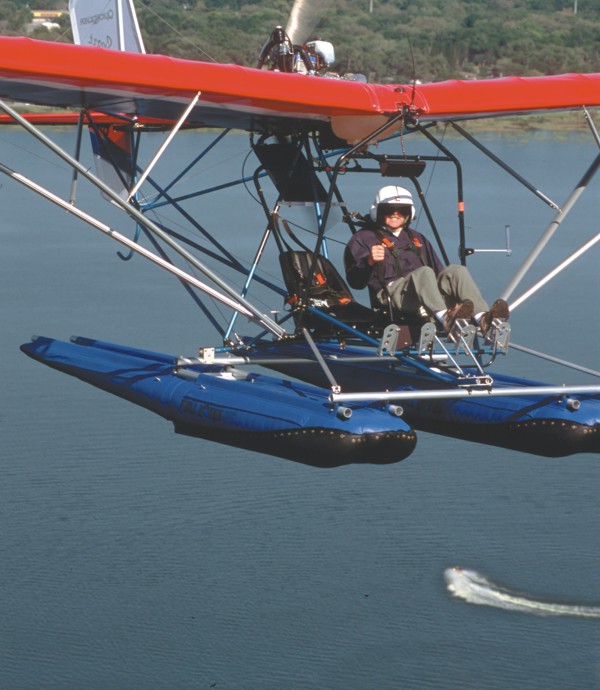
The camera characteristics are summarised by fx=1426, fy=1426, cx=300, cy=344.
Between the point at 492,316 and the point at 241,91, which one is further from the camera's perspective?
the point at 241,91

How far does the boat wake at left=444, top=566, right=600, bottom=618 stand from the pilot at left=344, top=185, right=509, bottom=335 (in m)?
3.36

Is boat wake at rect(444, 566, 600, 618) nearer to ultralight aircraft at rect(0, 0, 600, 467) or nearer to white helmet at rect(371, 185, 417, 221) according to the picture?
ultralight aircraft at rect(0, 0, 600, 467)

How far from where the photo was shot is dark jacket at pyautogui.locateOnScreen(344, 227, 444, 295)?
9758 millimetres

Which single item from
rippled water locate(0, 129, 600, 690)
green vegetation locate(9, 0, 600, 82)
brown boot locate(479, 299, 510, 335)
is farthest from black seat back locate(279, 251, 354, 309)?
green vegetation locate(9, 0, 600, 82)

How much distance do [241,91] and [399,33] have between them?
1315 inches

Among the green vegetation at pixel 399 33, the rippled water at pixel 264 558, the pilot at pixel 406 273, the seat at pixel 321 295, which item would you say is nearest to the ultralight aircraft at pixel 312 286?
the seat at pixel 321 295

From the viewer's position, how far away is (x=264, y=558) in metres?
12.5

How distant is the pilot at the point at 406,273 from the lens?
9.43 m

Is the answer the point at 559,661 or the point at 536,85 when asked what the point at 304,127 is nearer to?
the point at 536,85

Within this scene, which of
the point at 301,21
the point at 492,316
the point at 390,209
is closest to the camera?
the point at 492,316

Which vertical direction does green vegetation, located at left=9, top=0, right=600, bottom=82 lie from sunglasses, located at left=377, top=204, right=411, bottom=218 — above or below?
above

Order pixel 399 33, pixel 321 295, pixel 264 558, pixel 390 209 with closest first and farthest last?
pixel 390 209
pixel 321 295
pixel 264 558
pixel 399 33

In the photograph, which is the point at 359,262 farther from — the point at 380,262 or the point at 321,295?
the point at 321,295

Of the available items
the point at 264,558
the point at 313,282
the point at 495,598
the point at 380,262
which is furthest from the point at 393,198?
the point at 495,598
